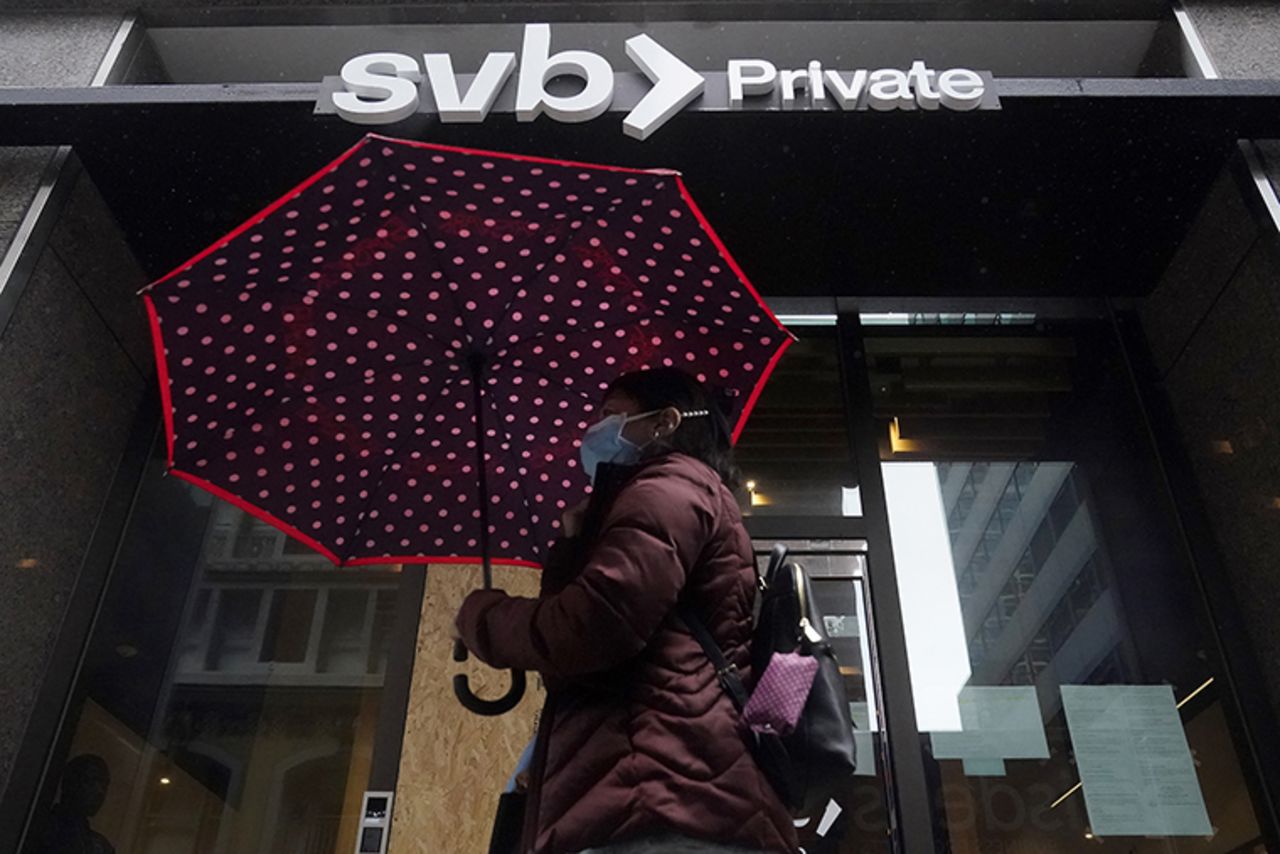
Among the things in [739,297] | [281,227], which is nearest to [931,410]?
[739,297]

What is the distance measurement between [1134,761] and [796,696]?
8.96 feet

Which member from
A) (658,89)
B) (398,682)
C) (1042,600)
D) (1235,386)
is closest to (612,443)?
(658,89)

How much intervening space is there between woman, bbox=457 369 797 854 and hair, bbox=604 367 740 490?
0.21 m

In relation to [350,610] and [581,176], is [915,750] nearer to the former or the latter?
[350,610]

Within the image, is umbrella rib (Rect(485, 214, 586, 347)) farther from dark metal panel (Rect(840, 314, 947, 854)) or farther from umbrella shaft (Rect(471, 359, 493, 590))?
dark metal panel (Rect(840, 314, 947, 854))

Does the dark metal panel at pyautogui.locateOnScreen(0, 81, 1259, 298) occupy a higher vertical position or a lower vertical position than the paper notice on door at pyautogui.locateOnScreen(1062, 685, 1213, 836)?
higher

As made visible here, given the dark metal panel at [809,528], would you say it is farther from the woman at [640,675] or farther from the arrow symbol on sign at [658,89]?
the woman at [640,675]

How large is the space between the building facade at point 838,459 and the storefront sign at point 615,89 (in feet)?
0.10

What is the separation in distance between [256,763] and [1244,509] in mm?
3916

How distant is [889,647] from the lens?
414cm

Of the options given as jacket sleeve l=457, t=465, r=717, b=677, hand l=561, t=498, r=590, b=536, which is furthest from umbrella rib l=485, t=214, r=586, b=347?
jacket sleeve l=457, t=465, r=717, b=677

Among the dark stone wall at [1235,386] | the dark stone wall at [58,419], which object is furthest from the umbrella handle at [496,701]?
the dark stone wall at [1235,386]

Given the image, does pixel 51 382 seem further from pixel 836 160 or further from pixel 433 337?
pixel 836 160

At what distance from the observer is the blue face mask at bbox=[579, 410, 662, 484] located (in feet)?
7.55
